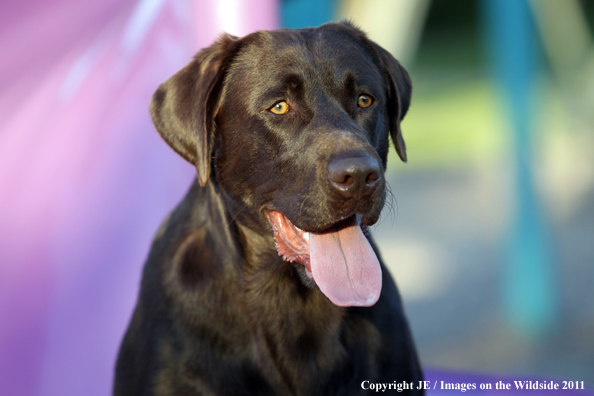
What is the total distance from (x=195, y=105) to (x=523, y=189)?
3.43 m

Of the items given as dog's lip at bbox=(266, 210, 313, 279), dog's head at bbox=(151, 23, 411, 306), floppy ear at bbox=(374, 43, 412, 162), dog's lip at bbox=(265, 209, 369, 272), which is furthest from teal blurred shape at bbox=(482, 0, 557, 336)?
dog's lip at bbox=(266, 210, 313, 279)

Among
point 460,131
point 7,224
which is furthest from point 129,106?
point 460,131

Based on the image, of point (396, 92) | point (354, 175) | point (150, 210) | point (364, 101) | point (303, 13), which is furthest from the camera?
point (303, 13)

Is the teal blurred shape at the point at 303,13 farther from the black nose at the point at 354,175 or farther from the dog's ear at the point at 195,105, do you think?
the black nose at the point at 354,175

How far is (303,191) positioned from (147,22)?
2.03 metres

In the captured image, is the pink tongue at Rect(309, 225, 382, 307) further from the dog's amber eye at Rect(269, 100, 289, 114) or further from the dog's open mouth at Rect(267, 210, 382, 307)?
the dog's amber eye at Rect(269, 100, 289, 114)

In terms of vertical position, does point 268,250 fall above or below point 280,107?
below

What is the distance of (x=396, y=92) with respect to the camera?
2.67 meters

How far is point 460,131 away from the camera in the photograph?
14.4 m

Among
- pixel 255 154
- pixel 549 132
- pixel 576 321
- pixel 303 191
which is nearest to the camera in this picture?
pixel 303 191

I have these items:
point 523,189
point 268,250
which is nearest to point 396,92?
point 268,250

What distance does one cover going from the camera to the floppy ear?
8.77 ft

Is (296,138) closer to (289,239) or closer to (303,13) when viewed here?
(289,239)

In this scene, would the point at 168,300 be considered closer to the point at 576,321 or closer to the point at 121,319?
the point at 121,319
